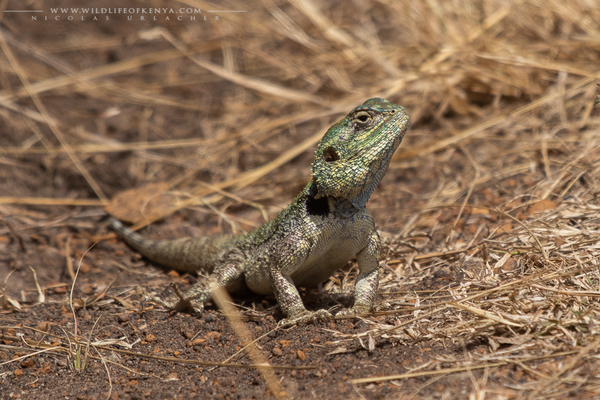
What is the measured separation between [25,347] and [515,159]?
16.0 ft

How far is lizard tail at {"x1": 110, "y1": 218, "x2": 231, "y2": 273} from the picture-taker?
5.04 metres

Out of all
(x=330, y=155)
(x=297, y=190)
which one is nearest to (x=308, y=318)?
(x=330, y=155)

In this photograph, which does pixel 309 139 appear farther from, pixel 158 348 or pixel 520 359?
pixel 520 359

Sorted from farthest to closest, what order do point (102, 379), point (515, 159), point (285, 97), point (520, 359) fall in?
point (285, 97) → point (515, 159) → point (102, 379) → point (520, 359)

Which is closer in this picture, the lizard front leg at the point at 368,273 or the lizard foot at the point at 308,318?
the lizard foot at the point at 308,318

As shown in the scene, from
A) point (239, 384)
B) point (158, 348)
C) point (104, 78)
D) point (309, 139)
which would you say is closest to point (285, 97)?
point (309, 139)

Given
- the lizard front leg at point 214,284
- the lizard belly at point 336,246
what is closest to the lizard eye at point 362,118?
the lizard belly at point 336,246

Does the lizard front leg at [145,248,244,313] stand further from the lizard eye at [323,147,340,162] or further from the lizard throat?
the lizard eye at [323,147,340,162]

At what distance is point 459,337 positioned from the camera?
10.8 ft

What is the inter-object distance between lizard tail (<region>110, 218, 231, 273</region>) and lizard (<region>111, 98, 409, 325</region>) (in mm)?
570

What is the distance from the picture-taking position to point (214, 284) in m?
4.46

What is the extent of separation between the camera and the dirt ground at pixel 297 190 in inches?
128

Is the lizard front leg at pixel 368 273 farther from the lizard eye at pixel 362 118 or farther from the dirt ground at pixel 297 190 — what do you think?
the lizard eye at pixel 362 118

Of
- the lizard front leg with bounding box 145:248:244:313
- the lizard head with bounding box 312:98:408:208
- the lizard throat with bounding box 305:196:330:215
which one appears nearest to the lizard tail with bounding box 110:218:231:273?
the lizard front leg with bounding box 145:248:244:313
